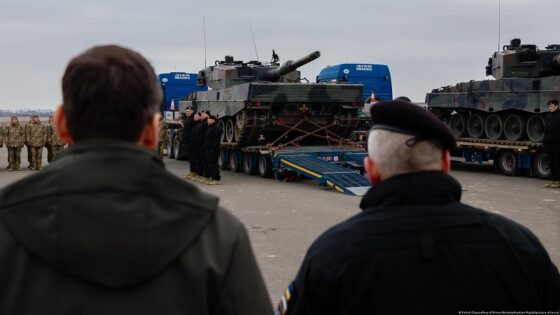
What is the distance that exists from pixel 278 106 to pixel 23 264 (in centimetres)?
1669

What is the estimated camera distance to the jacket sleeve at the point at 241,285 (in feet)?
6.56

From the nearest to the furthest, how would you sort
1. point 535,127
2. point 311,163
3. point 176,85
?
1. point 311,163
2. point 535,127
3. point 176,85

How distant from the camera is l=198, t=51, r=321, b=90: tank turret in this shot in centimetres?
2083

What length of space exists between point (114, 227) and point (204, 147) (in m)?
15.3

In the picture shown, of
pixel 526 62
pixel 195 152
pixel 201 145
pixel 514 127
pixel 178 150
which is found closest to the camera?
Answer: pixel 201 145

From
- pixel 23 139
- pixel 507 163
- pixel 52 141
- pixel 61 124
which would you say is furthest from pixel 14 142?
pixel 61 124

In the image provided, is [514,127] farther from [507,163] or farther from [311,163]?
[311,163]

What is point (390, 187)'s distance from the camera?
2.55m

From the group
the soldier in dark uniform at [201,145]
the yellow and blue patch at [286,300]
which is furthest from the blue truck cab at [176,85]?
the yellow and blue patch at [286,300]

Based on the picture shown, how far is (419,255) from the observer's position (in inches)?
95.3

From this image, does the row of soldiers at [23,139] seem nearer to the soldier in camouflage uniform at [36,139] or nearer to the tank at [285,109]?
the soldier in camouflage uniform at [36,139]

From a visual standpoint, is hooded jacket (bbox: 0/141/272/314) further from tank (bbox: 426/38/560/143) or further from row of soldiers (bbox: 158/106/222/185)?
tank (bbox: 426/38/560/143)

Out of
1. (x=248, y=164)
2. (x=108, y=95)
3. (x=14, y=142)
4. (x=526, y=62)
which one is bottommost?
(x=248, y=164)

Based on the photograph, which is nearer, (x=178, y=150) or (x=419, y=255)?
(x=419, y=255)
